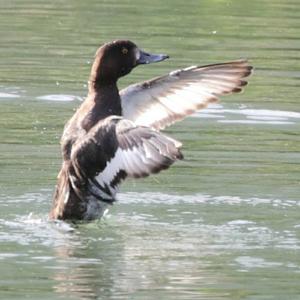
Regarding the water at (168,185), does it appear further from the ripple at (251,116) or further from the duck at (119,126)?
the duck at (119,126)

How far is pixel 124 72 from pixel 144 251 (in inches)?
77.5

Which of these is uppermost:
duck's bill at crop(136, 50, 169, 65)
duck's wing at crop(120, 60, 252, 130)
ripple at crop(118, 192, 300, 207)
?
duck's bill at crop(136, 50, 169, 65)

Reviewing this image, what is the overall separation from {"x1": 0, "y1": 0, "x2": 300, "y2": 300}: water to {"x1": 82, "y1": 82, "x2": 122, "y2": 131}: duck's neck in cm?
71

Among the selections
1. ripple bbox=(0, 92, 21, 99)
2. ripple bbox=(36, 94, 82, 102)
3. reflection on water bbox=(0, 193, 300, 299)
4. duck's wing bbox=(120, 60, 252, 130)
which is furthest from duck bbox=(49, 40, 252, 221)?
ripple bbox=(0, 92, 21, 99)

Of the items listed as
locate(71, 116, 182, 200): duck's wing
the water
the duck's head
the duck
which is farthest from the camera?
the duck's head

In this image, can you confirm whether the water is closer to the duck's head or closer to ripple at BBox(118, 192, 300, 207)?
ripple at BBox(118, 192, 300, 207)

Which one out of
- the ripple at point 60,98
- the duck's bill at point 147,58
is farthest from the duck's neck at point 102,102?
the ripple at point 60,98

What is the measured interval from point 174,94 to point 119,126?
1.84m

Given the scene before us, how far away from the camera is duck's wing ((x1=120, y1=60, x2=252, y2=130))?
12755 millimetres

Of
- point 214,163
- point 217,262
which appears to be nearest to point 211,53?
point 214,163

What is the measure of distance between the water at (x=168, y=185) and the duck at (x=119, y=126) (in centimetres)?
27

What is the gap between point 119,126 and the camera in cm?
1122

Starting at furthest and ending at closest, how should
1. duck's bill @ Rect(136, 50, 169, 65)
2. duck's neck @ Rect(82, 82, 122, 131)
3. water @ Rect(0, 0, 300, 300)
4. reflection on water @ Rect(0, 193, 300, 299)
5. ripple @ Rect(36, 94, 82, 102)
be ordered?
ripple @ Rect(36, 94, 82, 102) → duck's bill @ Rect(136, 50, 169, 65) → duck's neck @ Rect(82, 82, 122, 131) → water @ Rect(0, 0, 300, 300) → reflection on water @ Rect(0, 193, 300, 299)

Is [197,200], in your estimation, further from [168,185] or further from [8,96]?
[8,96]
